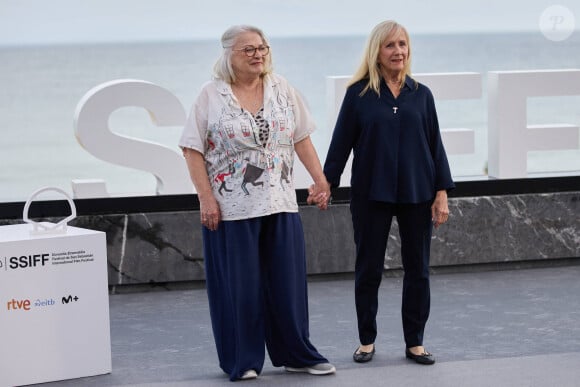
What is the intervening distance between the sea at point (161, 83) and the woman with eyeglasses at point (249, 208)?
7.05ft

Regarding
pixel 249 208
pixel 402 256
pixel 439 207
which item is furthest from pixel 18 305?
pixel 439 207

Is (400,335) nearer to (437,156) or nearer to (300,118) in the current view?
(437,156)

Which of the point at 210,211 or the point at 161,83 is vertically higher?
the point at 161,83

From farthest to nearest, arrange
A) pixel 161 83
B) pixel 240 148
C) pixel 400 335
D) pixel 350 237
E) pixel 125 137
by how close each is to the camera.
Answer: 1. pixel 161 83
2. pixel 350 237
3. pixel 125 137
4. pixel 400 335
5. pixel 240 148

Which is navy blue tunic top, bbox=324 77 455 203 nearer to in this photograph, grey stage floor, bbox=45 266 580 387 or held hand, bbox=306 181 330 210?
held hand, bbox=306 181 330 210

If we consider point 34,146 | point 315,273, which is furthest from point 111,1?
point 315,273

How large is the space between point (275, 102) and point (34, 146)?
2.57m

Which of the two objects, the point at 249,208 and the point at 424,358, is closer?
the point at 249,208

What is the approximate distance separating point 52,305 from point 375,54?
1700mm

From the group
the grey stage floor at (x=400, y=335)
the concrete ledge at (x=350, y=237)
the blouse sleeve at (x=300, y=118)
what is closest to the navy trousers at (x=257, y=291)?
the grey stage floor at (x=400, y=335)

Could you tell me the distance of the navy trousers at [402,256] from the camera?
15.4ft

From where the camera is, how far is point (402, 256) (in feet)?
15.5

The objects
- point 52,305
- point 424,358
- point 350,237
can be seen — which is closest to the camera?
point 52,305

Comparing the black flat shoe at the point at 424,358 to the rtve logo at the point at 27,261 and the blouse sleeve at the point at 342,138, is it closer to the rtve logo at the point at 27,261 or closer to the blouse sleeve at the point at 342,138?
the blouse sleeve at the point at 342,138
